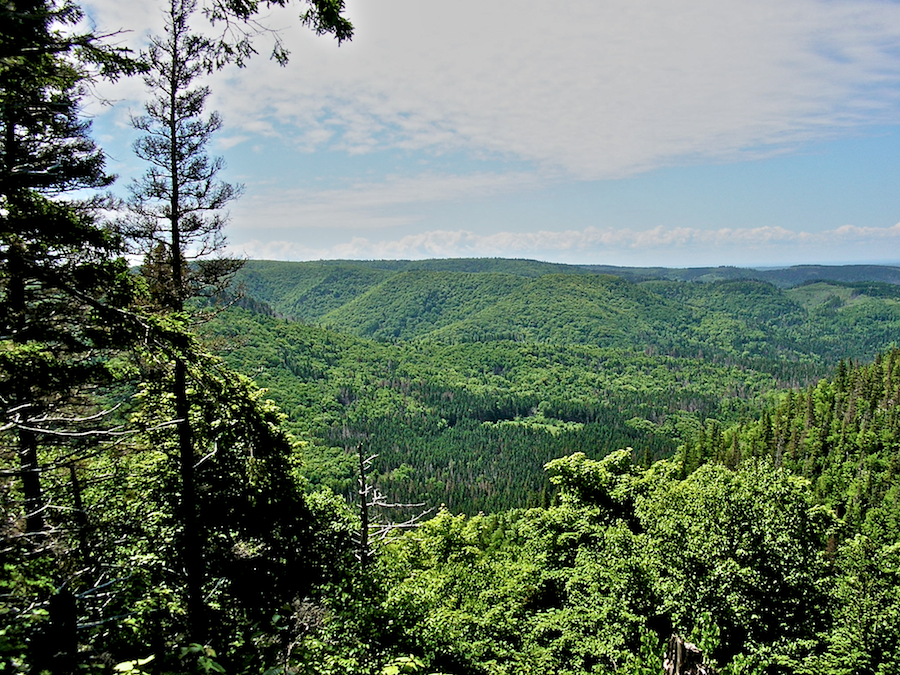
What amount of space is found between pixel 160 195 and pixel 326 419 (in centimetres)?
14888

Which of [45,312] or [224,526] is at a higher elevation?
[45,312]

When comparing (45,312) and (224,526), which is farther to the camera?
(224,526)

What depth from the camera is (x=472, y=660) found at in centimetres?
1361

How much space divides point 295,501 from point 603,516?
585 inches

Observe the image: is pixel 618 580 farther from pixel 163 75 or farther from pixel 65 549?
pixel 163 75

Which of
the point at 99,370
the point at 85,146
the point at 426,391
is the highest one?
the point at 85,146

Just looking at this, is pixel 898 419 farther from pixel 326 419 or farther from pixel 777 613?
pixel 326 419

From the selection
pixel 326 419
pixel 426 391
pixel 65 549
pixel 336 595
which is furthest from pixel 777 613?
pixel 426 391

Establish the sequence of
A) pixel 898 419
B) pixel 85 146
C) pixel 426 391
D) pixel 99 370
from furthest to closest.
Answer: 1. pixel 426 391
2. pixel 898 419
3. pixel 85 146
4. pixel 99 370

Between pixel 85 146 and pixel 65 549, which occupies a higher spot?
pixel 85 146

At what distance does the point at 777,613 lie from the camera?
15.6 meters

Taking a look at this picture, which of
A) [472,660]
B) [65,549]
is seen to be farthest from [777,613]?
[65,549]

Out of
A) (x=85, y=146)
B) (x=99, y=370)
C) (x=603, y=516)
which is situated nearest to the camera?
(x=99, y=370)

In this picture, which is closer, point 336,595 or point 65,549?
point 65,549
